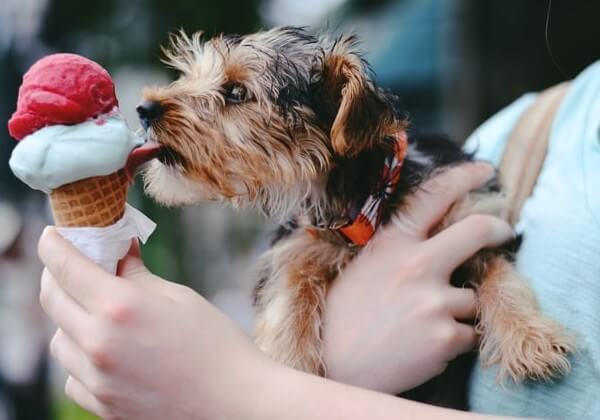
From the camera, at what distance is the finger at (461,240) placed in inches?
72.5

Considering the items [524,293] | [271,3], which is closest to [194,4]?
[271,3]

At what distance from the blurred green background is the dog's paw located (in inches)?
62.6

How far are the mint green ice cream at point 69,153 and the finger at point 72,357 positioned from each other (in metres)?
0.30

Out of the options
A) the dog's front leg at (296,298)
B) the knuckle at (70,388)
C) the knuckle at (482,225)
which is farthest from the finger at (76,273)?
the knuckle at (482,225)

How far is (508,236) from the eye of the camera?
2.03 m

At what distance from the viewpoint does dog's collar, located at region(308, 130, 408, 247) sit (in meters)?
2.02

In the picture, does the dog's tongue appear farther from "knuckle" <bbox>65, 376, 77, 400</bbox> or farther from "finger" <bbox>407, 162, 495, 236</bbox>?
"finger" <bbox>407, 162, 495, 236</bbox>

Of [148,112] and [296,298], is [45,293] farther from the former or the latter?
[296,298]

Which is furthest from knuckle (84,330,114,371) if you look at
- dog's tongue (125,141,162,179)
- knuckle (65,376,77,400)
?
dog's tongue (125,141,162,179)

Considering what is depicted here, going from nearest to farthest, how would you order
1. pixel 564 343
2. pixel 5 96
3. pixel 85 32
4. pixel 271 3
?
pixel 564 343
pixel 5 96
pixel 85 32
pixel 271 3

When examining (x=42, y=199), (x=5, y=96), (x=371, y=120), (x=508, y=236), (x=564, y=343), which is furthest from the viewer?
(x=42, y=199)

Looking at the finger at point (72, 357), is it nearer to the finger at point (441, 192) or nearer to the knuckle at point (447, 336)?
the knuckle at point (447, 336)

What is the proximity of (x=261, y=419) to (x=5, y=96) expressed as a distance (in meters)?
4.09

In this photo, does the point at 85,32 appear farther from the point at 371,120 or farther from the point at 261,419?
the point at 261,419
